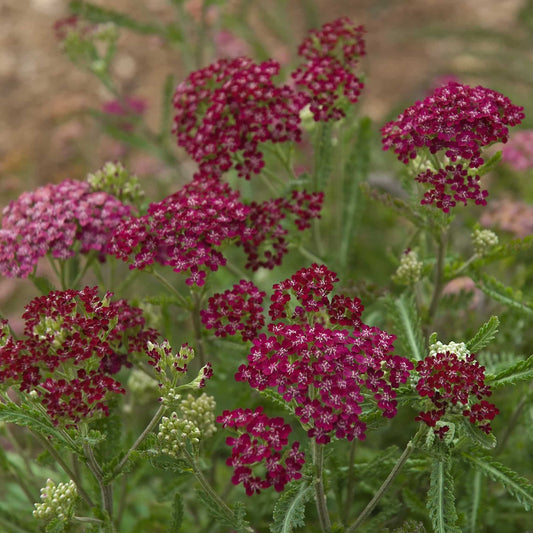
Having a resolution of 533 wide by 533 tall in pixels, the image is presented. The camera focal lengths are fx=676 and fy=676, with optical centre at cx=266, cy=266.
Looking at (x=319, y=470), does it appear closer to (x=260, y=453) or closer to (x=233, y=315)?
(x=260, y=453)

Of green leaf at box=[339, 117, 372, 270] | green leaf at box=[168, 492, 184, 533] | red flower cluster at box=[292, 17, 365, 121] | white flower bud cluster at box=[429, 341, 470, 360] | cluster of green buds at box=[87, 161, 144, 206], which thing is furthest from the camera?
green leaf at box=[339, 117, 372, 270]

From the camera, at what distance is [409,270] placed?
1995 millimetres

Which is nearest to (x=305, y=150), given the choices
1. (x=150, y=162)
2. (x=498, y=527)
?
(x=150, y=162)

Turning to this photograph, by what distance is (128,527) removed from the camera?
255cm

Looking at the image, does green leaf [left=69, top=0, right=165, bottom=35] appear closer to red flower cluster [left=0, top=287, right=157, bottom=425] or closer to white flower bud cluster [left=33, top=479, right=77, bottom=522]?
red flower cluster [left=0, top=287, right=157, bottom=425]

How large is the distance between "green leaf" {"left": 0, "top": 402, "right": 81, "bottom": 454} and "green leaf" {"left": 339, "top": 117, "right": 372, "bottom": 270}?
4.50 feet

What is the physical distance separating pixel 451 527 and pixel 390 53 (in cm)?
580

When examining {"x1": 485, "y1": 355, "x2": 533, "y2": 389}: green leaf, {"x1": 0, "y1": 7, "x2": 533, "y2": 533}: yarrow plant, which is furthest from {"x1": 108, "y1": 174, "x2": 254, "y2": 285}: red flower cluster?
{"x1": 485, "y1": 355, "x2": 533, "y2": 389}: green leaf

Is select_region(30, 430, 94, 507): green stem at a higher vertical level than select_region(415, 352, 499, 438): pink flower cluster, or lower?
lower

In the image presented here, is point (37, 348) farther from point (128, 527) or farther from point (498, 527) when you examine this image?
point (498, 527)

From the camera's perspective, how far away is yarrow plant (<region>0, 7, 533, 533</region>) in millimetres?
1485

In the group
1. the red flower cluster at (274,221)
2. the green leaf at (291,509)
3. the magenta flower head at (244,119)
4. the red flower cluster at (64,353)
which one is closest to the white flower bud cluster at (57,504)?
the red flower cluster at (64,353)

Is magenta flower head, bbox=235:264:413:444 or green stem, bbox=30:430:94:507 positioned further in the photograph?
green stem, bbox=30:430:94:507

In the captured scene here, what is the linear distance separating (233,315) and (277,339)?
0.74 ft
